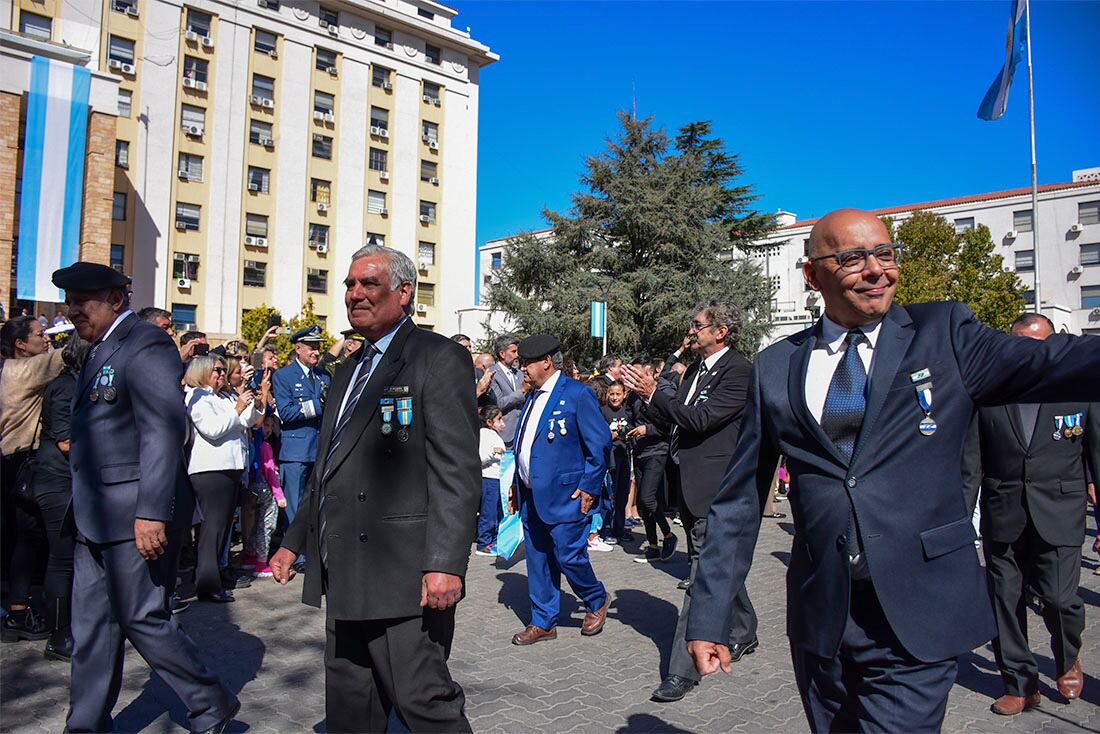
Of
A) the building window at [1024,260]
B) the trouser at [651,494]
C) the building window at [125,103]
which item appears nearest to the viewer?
the trouser at [651,494]

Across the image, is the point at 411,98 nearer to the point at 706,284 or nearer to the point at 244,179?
the point at 244,179

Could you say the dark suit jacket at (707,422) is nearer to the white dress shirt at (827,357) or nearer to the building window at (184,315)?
the white dress shirt at (827,357)

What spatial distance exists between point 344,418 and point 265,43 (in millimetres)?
48922

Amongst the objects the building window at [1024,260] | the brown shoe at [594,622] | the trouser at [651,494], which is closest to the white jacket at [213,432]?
the brown shoe at [594,622]

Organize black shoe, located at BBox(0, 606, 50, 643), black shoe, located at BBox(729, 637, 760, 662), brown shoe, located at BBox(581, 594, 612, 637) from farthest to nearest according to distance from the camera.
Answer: brown shoe, located at BBox(581, 594, 612, 637) < black shoe, located at BBox(0, 606, 50, 643) < black shoe, located at BBox(729, 637, 760, 662)

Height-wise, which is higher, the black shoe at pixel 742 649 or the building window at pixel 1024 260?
the building window at pixel 1024 260

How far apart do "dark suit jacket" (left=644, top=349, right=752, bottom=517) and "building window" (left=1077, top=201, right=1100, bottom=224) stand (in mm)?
71657

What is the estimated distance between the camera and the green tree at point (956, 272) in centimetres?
3894

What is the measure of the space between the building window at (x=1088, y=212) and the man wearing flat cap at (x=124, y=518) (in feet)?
245

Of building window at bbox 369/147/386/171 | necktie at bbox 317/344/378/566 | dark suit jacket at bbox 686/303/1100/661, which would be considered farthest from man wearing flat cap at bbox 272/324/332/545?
building window at bbox 369/147/386/171

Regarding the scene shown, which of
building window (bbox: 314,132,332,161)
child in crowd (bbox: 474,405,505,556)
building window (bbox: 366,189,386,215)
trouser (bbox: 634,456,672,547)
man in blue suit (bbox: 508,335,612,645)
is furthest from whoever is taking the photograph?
building window (bbox: 366,189,386,215)

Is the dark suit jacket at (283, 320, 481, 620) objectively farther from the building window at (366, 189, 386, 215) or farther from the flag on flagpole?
the building window at (366, 189, 386, 215)

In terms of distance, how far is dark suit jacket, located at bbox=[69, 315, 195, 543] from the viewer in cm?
396

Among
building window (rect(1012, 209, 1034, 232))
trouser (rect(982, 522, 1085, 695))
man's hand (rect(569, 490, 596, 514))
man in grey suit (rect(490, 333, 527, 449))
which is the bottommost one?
trouser (rect(982, 522, 1085, 695))
